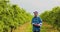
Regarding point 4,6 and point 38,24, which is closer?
point 38,24


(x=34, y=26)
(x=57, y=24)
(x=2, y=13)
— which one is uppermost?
(x=34, y=26)

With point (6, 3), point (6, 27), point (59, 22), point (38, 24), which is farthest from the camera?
point (59, 22)

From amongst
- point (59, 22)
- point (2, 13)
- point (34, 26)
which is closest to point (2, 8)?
point (2, 13)

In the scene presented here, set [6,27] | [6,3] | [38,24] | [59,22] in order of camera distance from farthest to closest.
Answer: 1. [59,22]
2. [6,3]
3. [6,27]
4. [38,24]

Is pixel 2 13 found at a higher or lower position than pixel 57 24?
higher

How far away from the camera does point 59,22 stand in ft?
144

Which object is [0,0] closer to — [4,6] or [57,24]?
[4,6]

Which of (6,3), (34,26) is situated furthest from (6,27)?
(34,26)

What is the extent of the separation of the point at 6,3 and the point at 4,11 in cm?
172

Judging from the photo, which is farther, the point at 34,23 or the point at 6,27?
the point at 6,27

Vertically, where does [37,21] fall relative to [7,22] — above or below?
above

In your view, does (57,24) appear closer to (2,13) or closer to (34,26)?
(2,13)

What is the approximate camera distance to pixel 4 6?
120 feet

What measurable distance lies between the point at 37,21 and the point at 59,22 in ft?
85.1
